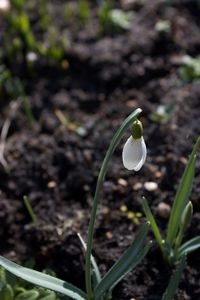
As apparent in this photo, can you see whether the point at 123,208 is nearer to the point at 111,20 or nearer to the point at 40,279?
the point at 40,279

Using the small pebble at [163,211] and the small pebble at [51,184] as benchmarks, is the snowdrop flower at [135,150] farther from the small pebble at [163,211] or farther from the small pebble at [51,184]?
the small pebble at [51,184]

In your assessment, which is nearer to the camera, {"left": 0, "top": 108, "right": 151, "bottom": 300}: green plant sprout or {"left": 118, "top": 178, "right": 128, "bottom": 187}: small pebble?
{"left": 0, "top": 108, "right": 151, "bottom": 300}: green plant sprout

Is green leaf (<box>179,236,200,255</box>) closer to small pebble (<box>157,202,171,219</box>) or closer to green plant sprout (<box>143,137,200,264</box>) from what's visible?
green plant sprout (<box>143,137,200,264</box>)

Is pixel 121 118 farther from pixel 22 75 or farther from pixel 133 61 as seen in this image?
pixel 22 75

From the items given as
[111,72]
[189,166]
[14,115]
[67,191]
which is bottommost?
[189,166]

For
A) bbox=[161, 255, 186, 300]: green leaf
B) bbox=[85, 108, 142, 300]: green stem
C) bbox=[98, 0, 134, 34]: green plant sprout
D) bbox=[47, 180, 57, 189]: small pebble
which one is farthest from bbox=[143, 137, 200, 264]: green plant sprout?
bbox=[98, 0, 134, 34]: green plant sprout

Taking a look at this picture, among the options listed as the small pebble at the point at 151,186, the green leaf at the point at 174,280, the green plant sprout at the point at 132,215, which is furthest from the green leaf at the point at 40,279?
the small pebble at the point at 151,186

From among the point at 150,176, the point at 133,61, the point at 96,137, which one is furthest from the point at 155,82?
the point at 150,176
